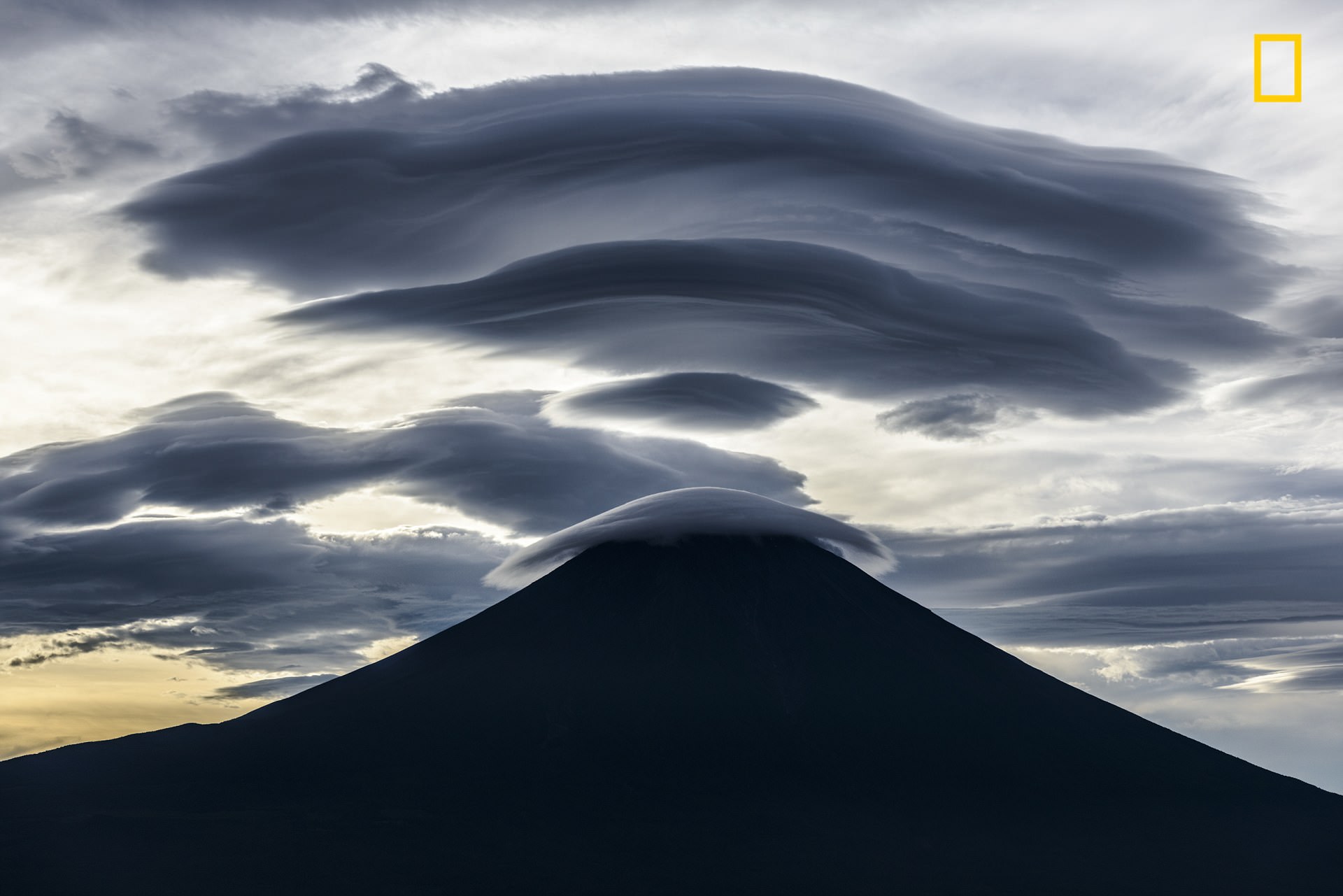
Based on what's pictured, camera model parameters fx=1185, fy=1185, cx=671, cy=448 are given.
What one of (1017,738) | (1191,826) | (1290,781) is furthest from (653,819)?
(1290,781)

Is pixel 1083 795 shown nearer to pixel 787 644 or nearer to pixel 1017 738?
pixel 1017 738

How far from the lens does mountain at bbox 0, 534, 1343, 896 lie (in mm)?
128750

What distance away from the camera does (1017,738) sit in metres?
165

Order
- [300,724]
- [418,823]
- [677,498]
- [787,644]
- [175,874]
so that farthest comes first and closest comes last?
[677,498], [787,644], [300,724], [418,823], [175,874]

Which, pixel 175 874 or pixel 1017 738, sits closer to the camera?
pixel 175 874

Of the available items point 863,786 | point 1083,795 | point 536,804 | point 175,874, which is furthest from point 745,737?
point 175,874

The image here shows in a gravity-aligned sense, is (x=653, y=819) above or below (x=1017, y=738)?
below

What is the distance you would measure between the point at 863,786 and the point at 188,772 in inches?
3421

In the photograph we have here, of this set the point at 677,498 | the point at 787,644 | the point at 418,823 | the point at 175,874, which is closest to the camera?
the point at 175,874

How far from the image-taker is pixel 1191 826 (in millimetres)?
149750

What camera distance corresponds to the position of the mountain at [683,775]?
12875cm

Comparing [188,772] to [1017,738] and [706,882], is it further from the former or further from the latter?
[1017,738]

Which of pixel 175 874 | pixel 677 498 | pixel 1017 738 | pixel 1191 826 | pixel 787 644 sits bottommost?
pixel 175 874

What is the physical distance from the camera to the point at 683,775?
154 metres
